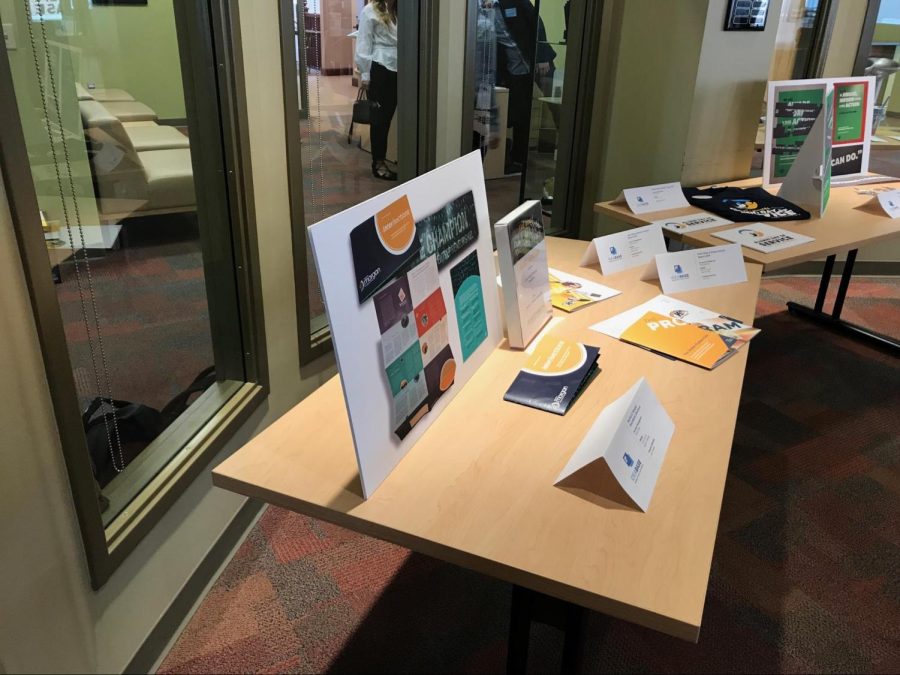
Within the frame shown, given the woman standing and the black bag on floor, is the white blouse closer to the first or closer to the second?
the woman standing

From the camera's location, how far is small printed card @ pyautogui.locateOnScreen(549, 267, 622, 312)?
69.3 inches

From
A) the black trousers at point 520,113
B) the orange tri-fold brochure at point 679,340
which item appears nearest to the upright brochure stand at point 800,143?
the black trousers at point 520,113

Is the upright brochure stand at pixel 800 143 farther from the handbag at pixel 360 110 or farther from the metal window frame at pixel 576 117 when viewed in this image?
the handbag at pixel 360 110

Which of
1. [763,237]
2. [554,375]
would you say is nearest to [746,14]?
[763,237]

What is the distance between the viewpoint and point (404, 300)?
111 centimetres

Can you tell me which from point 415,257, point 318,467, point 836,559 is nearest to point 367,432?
point 318,467

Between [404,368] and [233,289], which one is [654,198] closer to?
[233,289]

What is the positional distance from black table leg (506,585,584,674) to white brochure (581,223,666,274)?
101 cm

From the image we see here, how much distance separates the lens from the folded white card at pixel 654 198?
2.66 m

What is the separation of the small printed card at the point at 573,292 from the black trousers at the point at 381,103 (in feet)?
3.51

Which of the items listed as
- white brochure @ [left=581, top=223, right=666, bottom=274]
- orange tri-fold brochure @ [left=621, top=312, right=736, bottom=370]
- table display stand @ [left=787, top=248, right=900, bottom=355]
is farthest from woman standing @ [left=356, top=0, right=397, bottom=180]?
table display stand @ [left=787, top=248, right=900, bottom=355]

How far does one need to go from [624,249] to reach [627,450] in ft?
3.40

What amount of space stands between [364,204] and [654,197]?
1.95 meters

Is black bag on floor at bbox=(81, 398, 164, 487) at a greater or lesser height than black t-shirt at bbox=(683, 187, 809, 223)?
lesser
